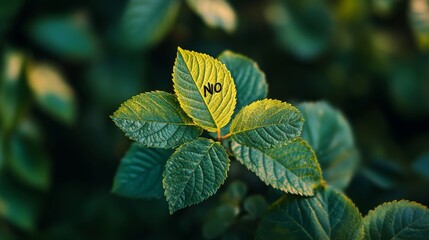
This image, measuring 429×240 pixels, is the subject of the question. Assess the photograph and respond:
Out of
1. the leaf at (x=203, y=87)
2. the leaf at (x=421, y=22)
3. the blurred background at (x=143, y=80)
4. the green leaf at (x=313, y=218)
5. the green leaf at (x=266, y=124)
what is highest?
the leaf at (x=203, y=87)

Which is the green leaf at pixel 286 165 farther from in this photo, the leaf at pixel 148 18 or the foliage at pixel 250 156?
the leaf at pixel 148 18

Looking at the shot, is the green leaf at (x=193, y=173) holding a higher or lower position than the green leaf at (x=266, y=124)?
lower

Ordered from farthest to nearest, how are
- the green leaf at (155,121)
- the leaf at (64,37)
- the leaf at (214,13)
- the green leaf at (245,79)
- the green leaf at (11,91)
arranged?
1. the leaf at (64,37)
2. the green leaf at (11,91)
3. the leaf at (214,13)
4. the green leaf at (245,79)
5. the green leaf at (155,121)

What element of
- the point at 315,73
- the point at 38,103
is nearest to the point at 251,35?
the point at 315,73

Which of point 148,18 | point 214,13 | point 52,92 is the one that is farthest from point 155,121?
point 52,92

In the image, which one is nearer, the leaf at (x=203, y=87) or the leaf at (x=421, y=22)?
the leaf at (x=203, y=87)

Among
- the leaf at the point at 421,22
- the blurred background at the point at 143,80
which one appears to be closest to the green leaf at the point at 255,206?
A: the blurred background at the point at 143,80
